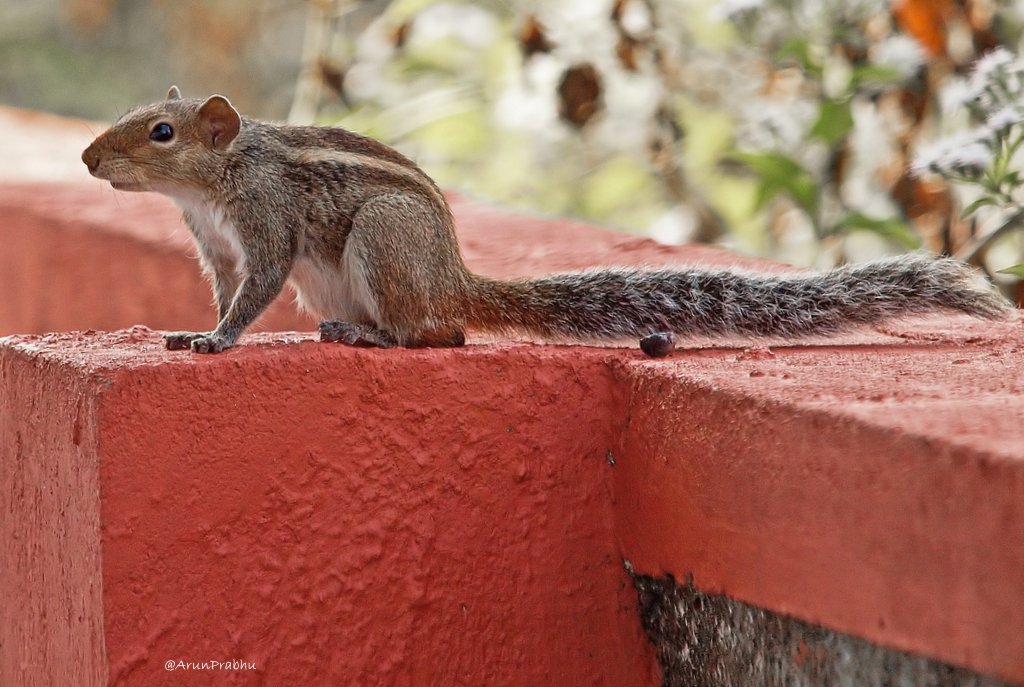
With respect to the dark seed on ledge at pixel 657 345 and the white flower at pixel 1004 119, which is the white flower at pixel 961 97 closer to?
the white flower at pixel 1004 119

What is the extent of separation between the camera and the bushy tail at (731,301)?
2033 mm

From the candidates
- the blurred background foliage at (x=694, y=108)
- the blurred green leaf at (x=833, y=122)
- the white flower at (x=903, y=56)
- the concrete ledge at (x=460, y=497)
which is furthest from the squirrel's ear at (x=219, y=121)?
the white flower at (x=903, y=56)

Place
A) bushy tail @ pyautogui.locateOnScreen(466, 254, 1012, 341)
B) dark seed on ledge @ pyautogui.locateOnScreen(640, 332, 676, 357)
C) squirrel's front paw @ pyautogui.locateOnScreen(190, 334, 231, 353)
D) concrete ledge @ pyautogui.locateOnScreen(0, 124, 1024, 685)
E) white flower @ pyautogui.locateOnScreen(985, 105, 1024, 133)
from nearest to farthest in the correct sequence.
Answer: concrete ledge @ pyautogui.locateOnScreen(0, 124, 1024, 685), squirrel's front paw @ pyautogui.locateOnScreen(190, 334, 231, 353), dark seed on ledge @ pyautogui.locateOnScreen(640, 332, 676, 357), bushy tail @ pyautogui.locateOnScreen(466, 254, 1012, 341), white flower @ pyautogui.locateOnScreen(985, 105, 1024, 133)

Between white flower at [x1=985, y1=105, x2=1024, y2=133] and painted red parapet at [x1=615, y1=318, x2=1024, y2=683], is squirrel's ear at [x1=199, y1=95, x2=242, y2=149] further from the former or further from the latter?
white flower at [x1=985, y1=105, x2=1024, y2=133]

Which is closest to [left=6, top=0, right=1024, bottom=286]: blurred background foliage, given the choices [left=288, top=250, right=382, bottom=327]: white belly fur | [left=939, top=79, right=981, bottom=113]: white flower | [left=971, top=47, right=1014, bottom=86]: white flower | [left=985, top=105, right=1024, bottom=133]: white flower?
[left=939, top=79, right=981, bottom=113]: white flower

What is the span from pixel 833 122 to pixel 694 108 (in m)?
1.14

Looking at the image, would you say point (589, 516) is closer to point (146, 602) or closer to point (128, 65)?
point (146, 602)

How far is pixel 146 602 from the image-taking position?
1.58 metres

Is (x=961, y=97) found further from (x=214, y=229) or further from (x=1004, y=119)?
(x=214, y=229)

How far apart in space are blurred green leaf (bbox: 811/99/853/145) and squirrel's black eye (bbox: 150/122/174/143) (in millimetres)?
1857

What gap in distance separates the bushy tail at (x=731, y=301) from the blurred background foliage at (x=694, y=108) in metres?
1.13

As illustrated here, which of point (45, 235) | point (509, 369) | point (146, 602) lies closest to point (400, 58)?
point (45, 235)

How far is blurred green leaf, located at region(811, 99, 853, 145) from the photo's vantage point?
3.40m

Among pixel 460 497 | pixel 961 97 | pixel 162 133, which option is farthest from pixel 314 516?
pixel 961 97
